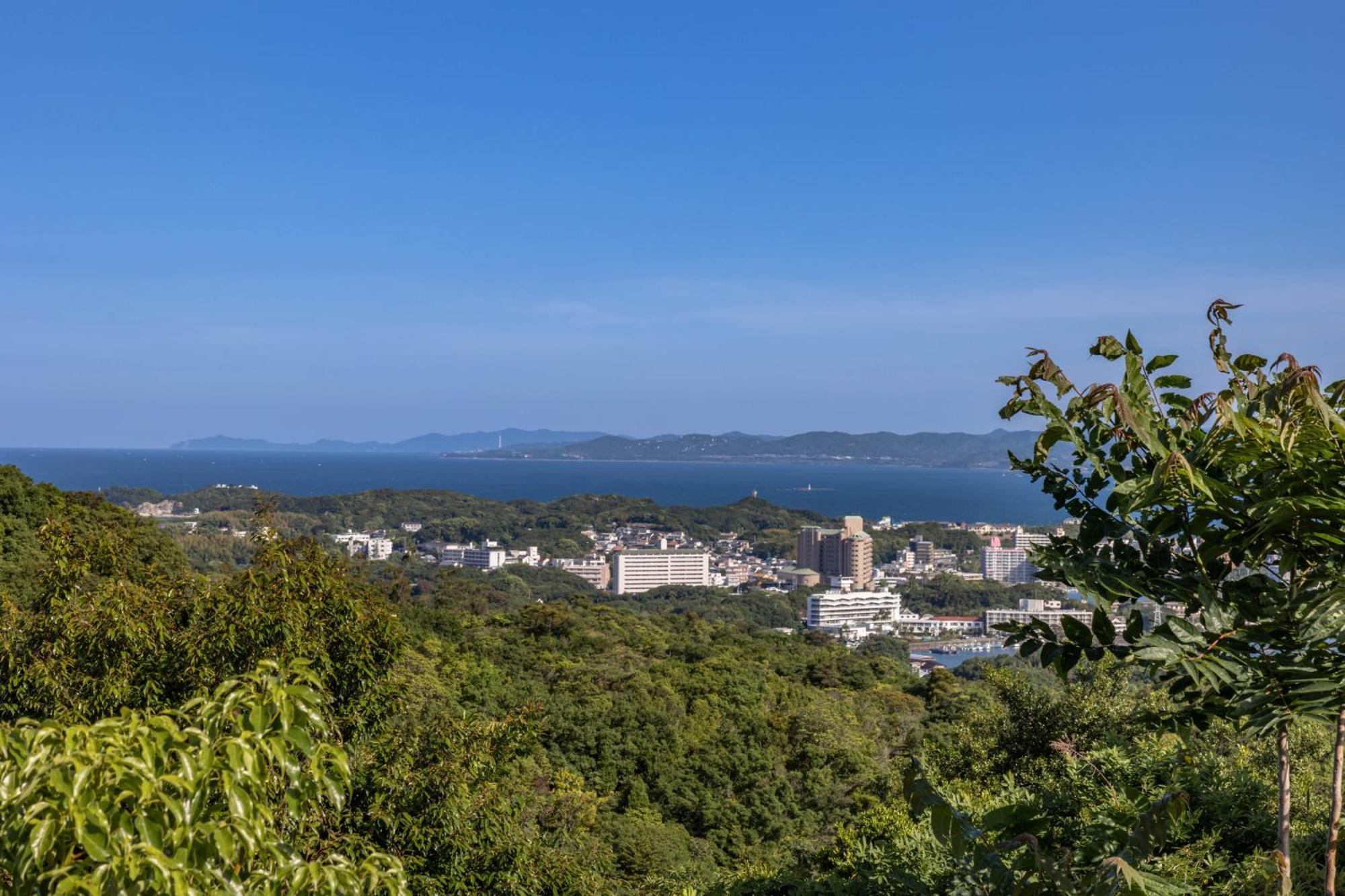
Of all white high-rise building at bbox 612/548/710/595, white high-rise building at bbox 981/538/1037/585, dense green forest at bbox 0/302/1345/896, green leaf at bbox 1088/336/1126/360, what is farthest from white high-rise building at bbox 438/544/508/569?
green leaf at bbox 1088/336/1126/360

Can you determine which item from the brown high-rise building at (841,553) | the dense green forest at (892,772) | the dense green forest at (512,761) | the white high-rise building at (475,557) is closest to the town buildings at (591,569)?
the white high-rise building at (475,557)

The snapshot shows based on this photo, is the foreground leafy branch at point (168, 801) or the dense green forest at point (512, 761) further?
the dense green forest at point (512, 761)

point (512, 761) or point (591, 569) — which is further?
point (591, 569)

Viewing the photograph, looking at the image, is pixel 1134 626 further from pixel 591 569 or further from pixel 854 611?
pixel 591 569

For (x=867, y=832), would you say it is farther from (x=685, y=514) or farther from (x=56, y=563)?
(x=685, y=514)

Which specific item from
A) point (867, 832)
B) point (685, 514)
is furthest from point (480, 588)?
point (685, 514)

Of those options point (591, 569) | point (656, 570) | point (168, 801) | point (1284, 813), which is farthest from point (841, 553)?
point (168, 801)

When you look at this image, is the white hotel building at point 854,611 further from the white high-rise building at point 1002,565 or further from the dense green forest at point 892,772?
the dense green forest at point 892,772
